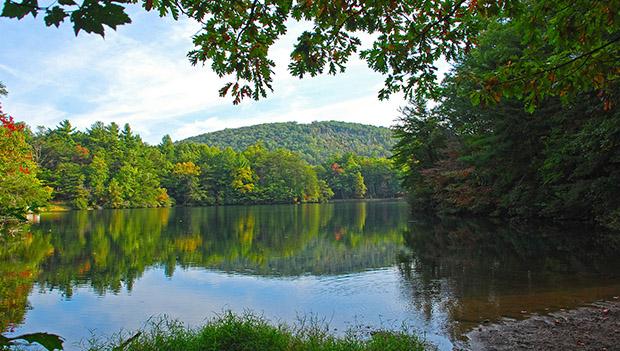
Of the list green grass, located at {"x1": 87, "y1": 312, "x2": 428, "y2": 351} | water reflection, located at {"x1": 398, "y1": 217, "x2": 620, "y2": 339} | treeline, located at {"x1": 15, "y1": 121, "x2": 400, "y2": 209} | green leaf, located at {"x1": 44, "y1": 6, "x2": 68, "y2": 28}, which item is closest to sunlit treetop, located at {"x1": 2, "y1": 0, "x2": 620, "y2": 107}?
green leaf, located at {"x1": 44, "y1": 6, "x2": 68, "y2": 28}

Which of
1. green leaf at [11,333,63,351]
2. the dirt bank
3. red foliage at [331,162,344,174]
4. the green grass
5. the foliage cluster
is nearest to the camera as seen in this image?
green leaf at [11,333,63,351]

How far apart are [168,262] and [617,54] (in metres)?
15.1

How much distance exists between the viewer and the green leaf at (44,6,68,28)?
1569mm

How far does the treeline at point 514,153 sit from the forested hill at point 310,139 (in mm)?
110764

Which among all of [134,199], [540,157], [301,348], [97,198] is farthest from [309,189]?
[301,348]

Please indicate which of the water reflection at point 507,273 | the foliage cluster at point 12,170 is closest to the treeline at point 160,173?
the foliage cluster at point 12,170

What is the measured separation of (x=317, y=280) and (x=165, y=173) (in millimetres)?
68866

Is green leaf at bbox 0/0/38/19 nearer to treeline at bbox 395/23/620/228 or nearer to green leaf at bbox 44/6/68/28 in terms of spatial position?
green leaf at bbox 44/6/68/28

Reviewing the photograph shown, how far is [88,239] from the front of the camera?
2255 cm

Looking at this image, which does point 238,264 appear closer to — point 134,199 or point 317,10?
point 317,10

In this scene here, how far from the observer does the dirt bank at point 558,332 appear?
6.17 metres

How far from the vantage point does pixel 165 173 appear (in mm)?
76938

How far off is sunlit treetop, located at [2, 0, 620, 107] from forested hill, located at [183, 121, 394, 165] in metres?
142

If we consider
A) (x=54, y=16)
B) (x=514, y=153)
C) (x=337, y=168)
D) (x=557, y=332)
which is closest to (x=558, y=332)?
(x=557, y=332)
